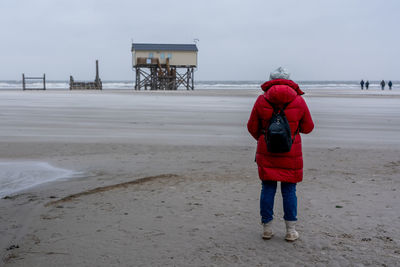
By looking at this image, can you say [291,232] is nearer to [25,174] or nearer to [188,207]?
[188,207]

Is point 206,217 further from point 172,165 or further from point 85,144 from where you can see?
point 85,144

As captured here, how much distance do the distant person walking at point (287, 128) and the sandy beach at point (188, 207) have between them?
0.52 metres

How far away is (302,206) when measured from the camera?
525 centimetres

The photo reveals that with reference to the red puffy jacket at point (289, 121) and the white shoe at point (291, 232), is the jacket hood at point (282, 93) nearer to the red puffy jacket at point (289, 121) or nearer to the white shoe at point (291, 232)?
the red puffy jacket at point (289, 121)

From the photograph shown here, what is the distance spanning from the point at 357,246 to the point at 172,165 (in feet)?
13.4

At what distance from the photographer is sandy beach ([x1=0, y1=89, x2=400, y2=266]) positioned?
385 centimetres

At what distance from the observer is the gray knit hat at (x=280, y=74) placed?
4.02m

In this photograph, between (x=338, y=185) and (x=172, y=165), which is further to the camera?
(x=172, y=165)

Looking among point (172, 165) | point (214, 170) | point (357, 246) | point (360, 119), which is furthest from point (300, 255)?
point (360, 119)

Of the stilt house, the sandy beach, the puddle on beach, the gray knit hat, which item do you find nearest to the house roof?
the stilt house

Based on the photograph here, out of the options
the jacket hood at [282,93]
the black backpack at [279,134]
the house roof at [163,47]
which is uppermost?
the house roof at [163,47]

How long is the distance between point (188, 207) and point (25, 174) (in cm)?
316

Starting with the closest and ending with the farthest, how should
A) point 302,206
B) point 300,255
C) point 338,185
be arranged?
point 300,255
point 302,206
point 338,185

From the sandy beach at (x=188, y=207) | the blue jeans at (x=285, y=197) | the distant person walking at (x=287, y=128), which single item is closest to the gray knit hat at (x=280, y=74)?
the distant person walking at (x=287, y=128)
